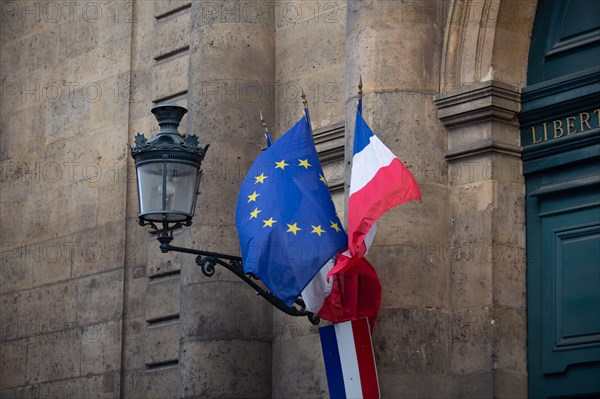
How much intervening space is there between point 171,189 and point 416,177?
205 centimetres

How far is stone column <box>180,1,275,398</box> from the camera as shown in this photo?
14578 mm

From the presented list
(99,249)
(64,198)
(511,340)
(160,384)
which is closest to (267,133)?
(511,340)

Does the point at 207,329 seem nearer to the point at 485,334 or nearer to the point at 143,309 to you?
the point at 143,309

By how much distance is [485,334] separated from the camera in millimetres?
12508

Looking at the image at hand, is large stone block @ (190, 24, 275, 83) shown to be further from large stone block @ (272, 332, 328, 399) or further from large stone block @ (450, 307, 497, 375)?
large stone block @ (450, 307, 497, 375)

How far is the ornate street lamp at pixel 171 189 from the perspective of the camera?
41.9 feet

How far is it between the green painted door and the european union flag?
171 cm

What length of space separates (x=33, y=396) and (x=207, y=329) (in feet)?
12.3

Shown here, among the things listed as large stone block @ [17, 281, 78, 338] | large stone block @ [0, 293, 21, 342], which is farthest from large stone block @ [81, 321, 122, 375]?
large stone block @ [0, 293, 21, 342]

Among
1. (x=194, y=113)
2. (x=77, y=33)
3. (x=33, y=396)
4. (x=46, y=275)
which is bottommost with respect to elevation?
(x=33, y=396)

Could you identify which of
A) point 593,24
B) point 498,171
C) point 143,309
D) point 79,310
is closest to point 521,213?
point 498,171

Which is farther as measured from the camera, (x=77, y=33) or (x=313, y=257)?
(x=77, y=33)

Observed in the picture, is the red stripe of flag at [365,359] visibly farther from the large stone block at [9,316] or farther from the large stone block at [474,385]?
the large stone block at [9,316]

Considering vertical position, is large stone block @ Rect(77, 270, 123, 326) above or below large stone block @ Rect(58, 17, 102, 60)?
below
